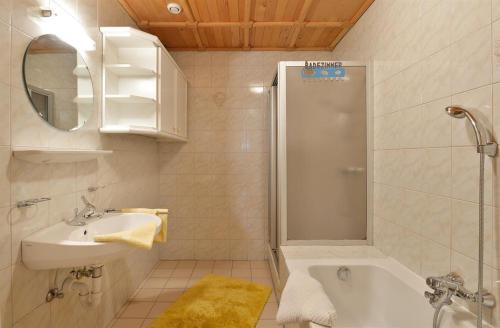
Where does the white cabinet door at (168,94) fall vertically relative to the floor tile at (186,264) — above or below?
above

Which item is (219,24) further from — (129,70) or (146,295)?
(146,295)

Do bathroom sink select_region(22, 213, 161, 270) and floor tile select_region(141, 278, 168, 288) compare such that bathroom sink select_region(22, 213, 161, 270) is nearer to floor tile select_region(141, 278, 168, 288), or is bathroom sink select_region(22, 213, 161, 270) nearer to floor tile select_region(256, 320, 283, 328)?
floor tile select_region(256, 320, 283, 328)

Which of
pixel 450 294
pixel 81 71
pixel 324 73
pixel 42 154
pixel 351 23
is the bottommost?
pixel 450 294

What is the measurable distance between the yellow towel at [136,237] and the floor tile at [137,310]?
3.61 ft

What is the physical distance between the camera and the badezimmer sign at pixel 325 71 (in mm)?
1881

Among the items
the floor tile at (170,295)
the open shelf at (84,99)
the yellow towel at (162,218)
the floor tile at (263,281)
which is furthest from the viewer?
the floor tile at (263,281)

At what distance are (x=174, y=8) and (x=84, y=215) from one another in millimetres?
1727

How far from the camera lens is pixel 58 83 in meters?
1.33

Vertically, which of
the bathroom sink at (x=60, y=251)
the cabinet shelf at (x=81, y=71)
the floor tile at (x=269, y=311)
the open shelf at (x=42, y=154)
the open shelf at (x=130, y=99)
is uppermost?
the cabinet shelf at (x=81, y=71)

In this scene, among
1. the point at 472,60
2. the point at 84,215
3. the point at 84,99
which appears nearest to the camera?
the point at 472,60

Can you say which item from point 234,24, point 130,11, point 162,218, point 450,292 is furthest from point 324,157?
point 130,11

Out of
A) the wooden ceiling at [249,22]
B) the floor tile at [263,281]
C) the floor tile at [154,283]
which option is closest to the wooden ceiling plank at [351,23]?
the wooden ceiling at [249,22]

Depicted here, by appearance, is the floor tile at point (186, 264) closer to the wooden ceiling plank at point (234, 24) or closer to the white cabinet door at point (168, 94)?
the white cabinet door at point (168, 94)

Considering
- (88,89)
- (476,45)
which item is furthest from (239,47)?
(476,45)
